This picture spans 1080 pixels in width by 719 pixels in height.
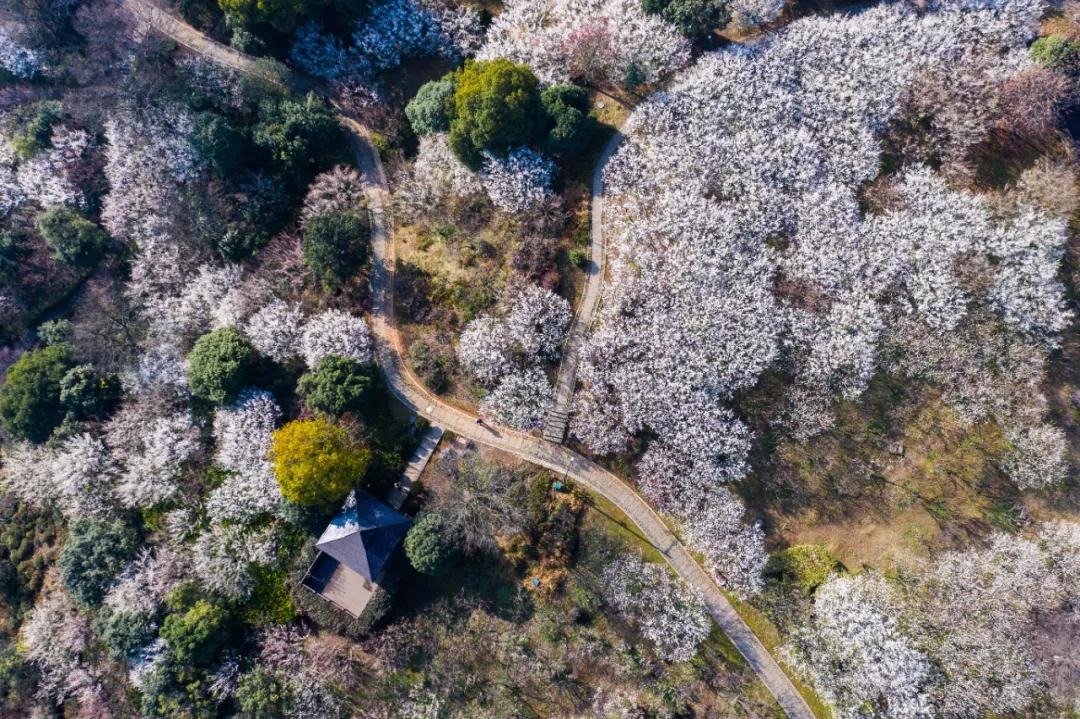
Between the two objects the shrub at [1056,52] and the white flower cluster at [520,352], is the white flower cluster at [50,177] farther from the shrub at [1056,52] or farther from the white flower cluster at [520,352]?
the shrub at [1056,52]

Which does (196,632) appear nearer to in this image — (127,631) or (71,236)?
(127,631)

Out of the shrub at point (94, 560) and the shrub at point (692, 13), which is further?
the shrub at point (94, 560)

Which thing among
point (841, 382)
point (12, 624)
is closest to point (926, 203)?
point (841, 382)

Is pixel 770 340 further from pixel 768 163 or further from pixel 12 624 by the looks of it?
pixel 12 624

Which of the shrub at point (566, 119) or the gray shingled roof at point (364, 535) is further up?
the shrub at point (566, 119)

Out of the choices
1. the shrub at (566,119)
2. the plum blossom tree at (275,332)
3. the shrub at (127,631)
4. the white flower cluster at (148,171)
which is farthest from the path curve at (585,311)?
the white flower cluster at (148,171)

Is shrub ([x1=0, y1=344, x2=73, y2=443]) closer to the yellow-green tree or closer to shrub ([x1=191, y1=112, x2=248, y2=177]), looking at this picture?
the yellow-green tree
